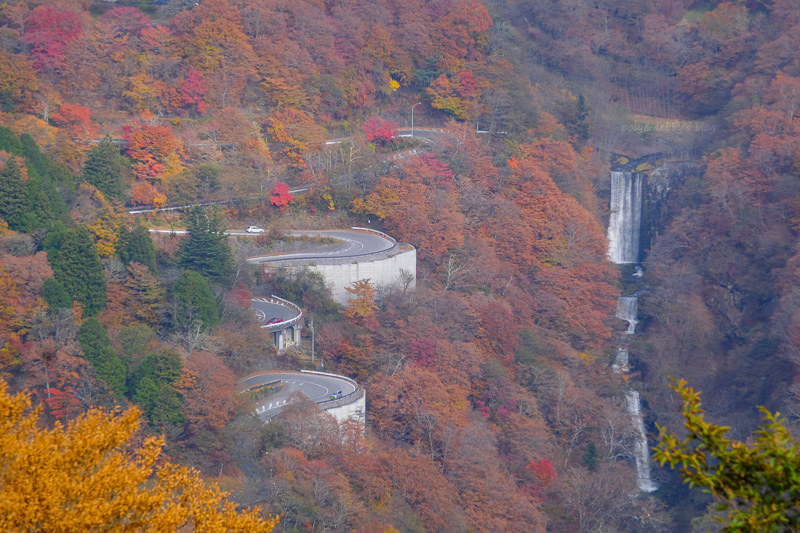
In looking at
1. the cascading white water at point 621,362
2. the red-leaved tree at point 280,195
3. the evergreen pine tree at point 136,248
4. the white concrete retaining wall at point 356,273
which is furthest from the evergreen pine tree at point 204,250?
the cascading white water at point 621,362

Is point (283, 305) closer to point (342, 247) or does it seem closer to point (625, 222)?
point (342, 247)

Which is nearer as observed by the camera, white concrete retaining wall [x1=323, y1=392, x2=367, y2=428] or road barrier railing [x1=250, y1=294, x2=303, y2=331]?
white concrete retaining wall [x1=323, y1=392, x2=367, y2=428]

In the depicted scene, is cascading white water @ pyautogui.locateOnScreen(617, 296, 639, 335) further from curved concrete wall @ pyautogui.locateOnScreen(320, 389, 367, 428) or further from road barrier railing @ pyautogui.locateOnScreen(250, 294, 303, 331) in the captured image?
curved concrete wall @ pyautogui.locateOnScreen(320, 389, 367, 428)

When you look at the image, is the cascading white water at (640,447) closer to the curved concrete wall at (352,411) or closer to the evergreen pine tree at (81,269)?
the curved concrete wall at (352,411)

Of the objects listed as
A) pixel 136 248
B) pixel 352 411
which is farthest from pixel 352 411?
pixel 136 248

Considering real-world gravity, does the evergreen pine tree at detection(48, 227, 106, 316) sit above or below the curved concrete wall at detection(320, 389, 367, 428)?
above

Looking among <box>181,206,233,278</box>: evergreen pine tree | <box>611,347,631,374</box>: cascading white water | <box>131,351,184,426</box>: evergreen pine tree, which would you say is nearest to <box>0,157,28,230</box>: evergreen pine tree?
<box>181,206,233,278</box>: evergreen pine tree
